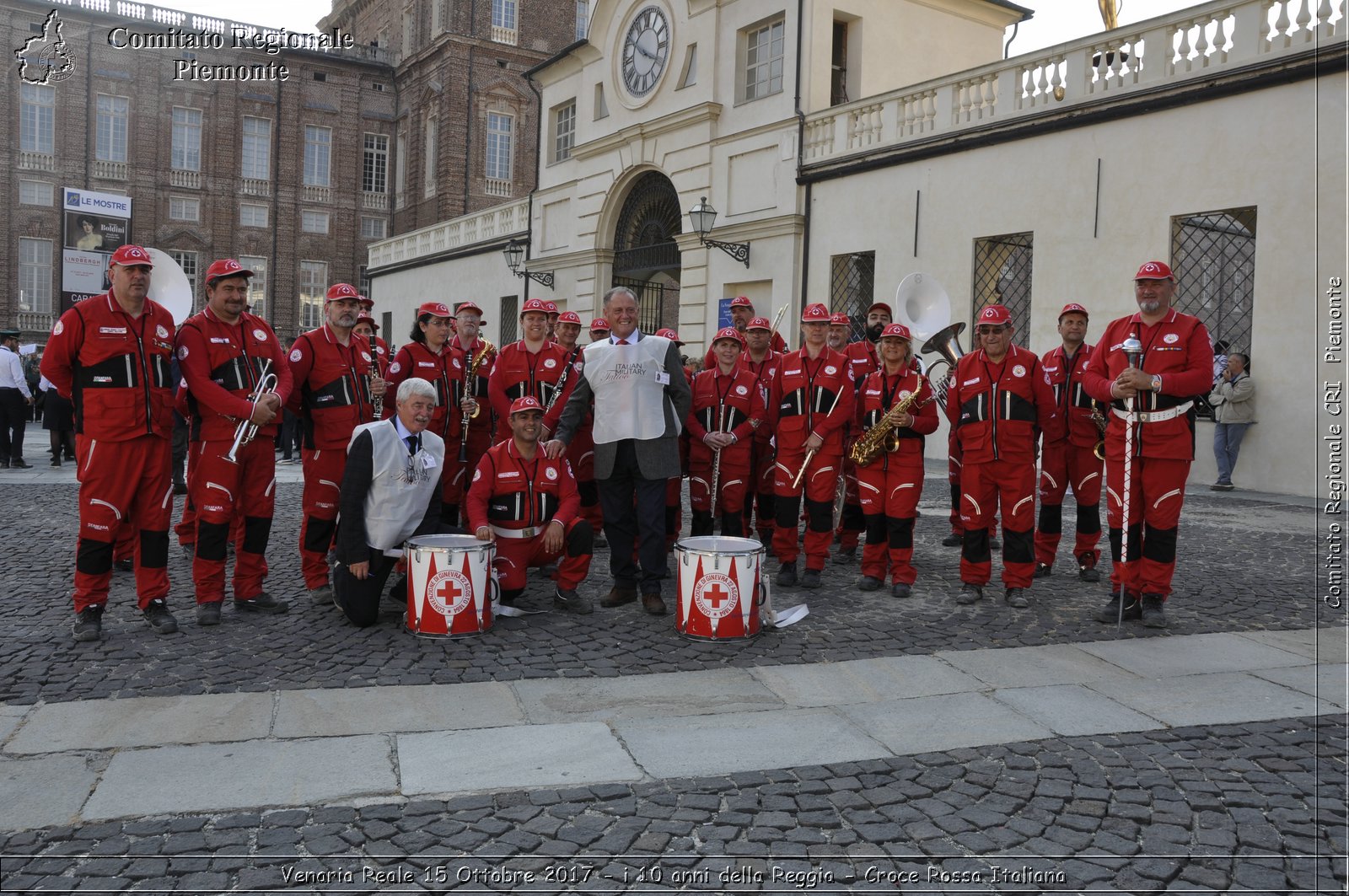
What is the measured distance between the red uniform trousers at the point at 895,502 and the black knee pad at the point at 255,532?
403 centimetres

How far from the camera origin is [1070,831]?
3.51 metres

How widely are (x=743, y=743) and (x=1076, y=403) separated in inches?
183

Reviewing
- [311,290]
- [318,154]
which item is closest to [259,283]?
[311,290]

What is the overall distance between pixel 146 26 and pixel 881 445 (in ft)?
Answer: 162

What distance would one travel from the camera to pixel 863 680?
17.0 feet

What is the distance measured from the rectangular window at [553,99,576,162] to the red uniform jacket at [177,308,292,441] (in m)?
21.4

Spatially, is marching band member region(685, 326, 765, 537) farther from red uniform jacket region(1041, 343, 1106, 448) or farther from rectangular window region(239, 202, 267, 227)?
rectangular window region(239, 202, 267, 227)

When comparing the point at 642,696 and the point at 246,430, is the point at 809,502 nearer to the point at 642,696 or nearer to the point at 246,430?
the point at 642,696

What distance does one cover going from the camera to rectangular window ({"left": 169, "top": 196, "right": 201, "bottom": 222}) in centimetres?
4419

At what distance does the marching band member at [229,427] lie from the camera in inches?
236

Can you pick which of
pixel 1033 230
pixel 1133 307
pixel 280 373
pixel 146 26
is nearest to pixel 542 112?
pixel 1033 230

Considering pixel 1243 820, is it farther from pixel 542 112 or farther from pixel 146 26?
pixel 146 26

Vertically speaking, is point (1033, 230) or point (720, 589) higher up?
point (1033, 230)

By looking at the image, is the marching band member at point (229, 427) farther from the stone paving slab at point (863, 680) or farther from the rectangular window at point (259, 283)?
the rectangular window at point (259, 283)
